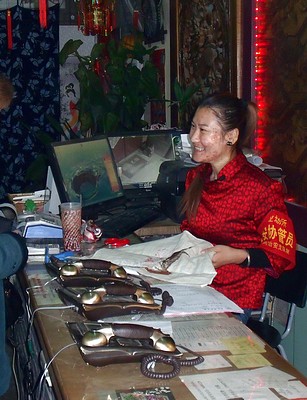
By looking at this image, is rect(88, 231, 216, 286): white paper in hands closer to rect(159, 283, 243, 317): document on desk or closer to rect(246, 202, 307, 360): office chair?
rect(159, 283, 243, 317): document on desk

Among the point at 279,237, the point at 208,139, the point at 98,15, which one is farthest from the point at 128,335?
the point at 98,15

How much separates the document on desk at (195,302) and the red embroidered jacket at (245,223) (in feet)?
1.22

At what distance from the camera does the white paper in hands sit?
2115mm

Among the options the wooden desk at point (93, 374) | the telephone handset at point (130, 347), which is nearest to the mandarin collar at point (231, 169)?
the wooden desk at point (93, 374)

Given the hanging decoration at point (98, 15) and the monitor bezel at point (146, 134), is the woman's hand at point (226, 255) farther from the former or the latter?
the hanging decoration at point (98, 15)

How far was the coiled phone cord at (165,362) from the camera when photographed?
1.44 meters

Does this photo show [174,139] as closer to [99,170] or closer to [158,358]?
[99,170]

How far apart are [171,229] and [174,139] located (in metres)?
0.65

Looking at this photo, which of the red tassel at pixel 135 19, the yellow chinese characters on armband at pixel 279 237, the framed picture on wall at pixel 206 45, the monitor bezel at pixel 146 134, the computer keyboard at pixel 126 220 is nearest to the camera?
the yellow chinese characters on armband at pixel 279 237

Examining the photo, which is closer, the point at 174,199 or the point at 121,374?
the point at 121,374

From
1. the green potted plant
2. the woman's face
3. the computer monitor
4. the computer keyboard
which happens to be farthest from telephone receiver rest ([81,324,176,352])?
the green potted plant

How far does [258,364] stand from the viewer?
1.53 meters

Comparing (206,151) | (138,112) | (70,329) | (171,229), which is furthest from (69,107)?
(70,329)

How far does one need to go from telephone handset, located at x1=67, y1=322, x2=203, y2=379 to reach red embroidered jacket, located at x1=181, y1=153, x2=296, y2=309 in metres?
0.89
